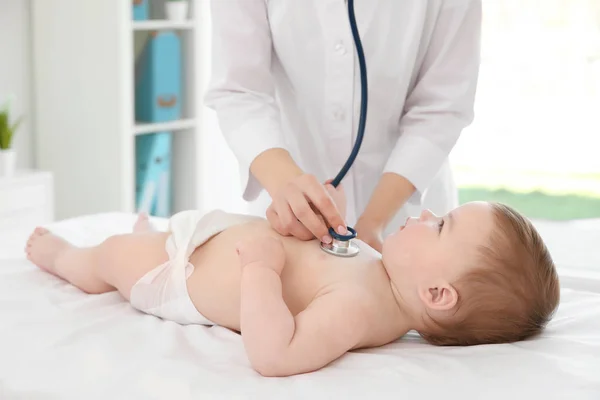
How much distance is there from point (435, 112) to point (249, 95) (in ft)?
1.27

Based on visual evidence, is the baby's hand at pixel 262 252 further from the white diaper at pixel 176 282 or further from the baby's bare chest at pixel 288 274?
the white diaper at pixel 176 282

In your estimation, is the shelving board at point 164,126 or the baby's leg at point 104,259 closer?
the baby's leg at point 104,259

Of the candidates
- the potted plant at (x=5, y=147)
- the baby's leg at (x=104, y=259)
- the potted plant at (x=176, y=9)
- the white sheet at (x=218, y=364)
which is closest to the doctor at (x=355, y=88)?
the baby's leg at (x=104, y=259)

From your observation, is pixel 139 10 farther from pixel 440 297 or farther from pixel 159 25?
pixel 440 297

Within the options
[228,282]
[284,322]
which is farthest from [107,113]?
[284,322]

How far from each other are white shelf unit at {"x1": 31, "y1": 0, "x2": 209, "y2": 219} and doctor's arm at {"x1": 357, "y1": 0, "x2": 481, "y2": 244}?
1628 mm

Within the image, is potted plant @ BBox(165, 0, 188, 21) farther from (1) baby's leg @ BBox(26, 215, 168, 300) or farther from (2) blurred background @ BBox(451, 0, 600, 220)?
(2) blurred background @ BBox(451, 0, 600, 220)

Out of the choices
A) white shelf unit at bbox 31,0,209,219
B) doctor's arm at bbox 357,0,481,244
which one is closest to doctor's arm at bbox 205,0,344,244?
doctor's arm at bbox 357,0,481,244

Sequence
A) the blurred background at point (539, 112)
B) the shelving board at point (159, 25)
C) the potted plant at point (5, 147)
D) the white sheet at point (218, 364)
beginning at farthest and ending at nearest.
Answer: the blurred background at point (539, 112) → the shelving board at point (159, 25) → the potted plant at point (5, 147) → the white sheet at point (218, 364)

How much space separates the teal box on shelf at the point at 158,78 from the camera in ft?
10.7

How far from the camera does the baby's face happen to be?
4.35 ft

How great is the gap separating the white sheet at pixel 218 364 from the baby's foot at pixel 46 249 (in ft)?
0.70

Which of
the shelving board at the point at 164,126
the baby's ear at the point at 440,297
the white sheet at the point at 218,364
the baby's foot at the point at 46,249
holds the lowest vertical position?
the white sheet at the point at 218,364

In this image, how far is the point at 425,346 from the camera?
137 cm
